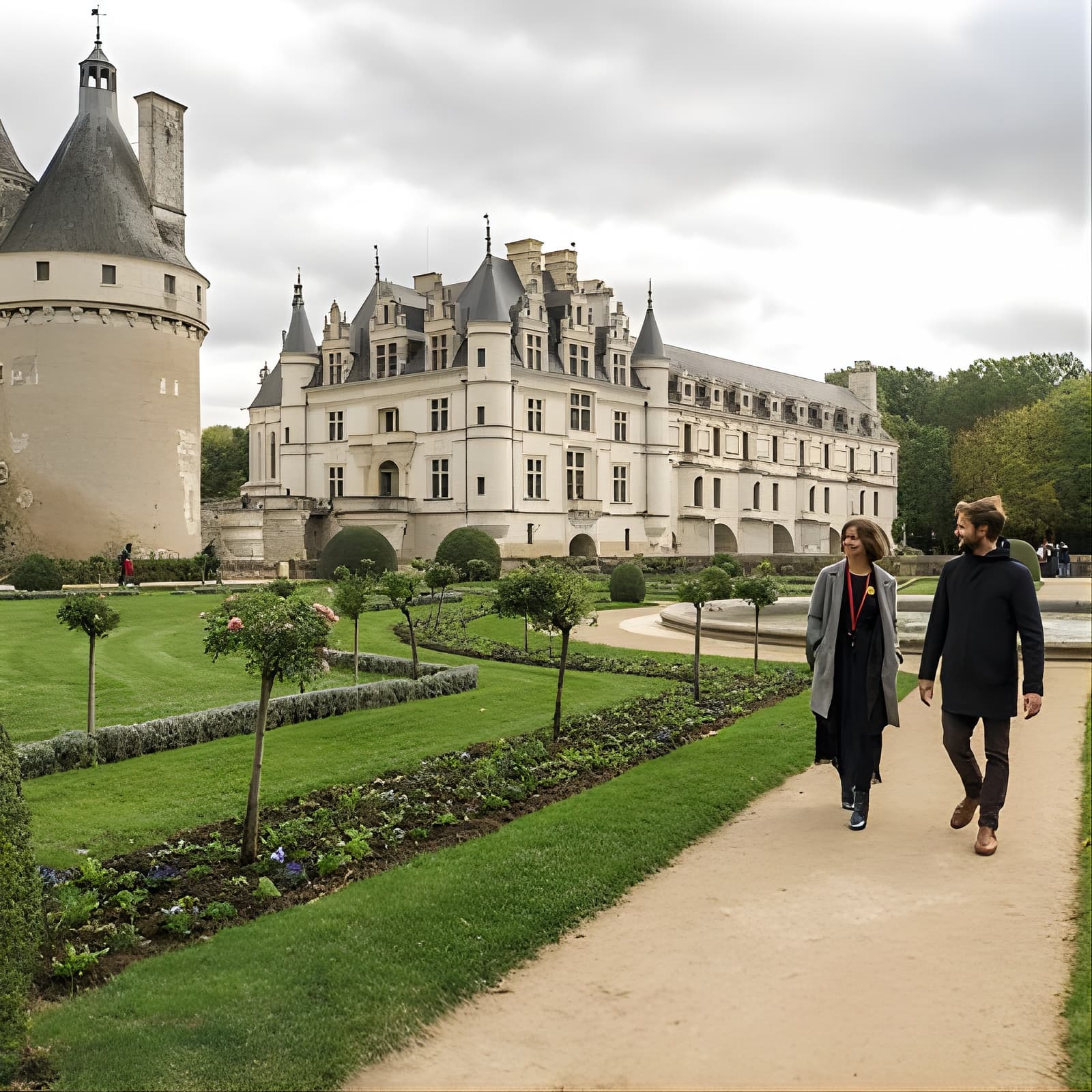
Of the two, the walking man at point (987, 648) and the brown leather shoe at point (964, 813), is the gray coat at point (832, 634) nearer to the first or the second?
the walking man at point (987, 648)

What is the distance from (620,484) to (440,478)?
382 inches

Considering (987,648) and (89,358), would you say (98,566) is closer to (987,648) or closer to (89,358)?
(89,358)

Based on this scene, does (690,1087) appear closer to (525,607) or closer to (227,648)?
(227,648)

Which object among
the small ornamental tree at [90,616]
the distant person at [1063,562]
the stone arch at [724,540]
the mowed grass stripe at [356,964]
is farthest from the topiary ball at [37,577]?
the stone arch at [724,540]

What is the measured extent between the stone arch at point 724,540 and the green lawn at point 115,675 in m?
42.2

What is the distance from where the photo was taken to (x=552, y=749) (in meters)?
9.63

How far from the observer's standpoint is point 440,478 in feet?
151

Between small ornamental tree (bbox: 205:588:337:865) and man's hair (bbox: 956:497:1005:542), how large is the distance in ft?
13.6

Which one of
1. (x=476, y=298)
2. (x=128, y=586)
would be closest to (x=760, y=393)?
(x=476, y=298)

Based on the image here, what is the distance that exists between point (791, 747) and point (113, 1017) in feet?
21.8

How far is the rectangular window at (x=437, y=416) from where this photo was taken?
45.7 metres

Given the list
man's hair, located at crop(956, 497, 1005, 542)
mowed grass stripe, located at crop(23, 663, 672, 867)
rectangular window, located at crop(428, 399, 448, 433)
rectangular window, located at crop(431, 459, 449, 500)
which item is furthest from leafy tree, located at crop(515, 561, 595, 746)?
rectangular window, located at crop(428, 399, 448, 433)

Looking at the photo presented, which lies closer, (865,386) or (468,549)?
(468,549)

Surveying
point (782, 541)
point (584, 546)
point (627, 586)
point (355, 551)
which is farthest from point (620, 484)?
point (627, 586)
